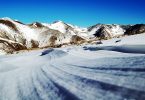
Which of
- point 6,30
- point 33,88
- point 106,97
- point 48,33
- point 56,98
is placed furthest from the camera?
point 48,33

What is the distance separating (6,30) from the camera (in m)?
138

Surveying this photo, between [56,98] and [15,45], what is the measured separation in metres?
113

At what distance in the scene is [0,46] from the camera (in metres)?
102

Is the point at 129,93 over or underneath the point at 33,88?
over

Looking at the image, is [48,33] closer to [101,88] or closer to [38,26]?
[38,26]

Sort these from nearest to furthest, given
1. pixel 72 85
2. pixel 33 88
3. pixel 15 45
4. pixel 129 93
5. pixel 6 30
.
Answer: pixel 129 93, pixel 72 85, pixel 33 88, pixel 15 45, pixel 6 30

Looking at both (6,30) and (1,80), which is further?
(6,30)

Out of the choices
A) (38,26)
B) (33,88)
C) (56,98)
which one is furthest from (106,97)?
(38,26)

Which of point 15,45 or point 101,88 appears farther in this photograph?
point 15,45

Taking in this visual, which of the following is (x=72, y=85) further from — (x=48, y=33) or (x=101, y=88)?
(x=48, y=33)

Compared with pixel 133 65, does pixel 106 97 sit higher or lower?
lower

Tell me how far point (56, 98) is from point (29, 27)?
16679 centimetres

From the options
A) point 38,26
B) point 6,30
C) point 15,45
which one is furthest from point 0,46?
point 38,26

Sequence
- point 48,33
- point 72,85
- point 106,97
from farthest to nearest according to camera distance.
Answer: point 48,33
point 72,85
point 106,97
